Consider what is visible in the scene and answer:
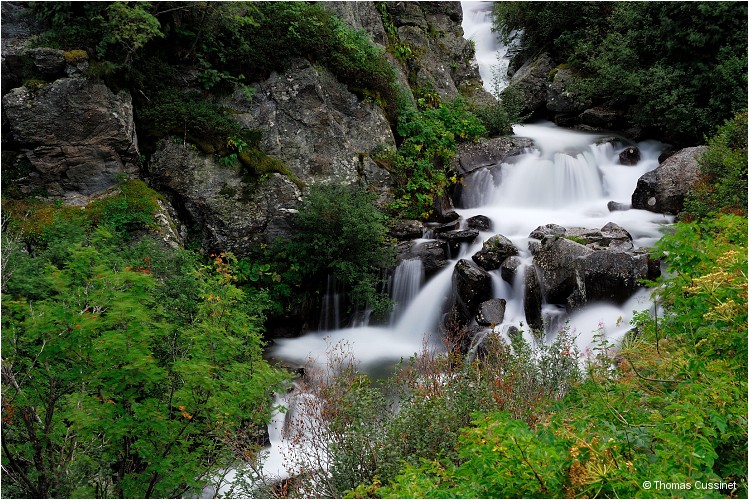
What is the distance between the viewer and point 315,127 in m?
11.8

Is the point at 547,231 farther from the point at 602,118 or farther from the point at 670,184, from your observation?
the point at 602,118

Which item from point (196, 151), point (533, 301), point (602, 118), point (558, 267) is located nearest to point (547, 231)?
point (558, 267)

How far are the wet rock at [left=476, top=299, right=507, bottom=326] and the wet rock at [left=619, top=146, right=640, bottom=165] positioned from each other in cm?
783

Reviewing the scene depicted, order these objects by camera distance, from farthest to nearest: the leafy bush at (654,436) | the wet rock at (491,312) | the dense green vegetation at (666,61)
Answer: the dense green vegetation at (666,61) < the wet rock at (491,312) < the leafy bush at (654,436)

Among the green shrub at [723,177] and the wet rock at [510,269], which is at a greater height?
the green shrub at [723,177]

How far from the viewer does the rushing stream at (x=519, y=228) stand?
9195 mm

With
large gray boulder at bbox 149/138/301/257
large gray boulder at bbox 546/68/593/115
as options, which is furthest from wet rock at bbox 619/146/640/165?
large gray boulder at bbox 149/138/301/257

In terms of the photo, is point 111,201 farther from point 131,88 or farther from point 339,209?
point 339,209

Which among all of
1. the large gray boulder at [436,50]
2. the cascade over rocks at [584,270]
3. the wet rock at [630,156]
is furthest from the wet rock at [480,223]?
the large gray boulder at [436,50]

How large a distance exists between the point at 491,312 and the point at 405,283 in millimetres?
2148

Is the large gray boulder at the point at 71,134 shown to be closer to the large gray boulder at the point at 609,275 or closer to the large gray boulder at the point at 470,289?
the large gray boulder at the point at 470,289

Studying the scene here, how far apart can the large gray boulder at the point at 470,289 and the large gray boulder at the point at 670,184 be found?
18.0 ft

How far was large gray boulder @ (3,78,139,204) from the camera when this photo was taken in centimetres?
902
